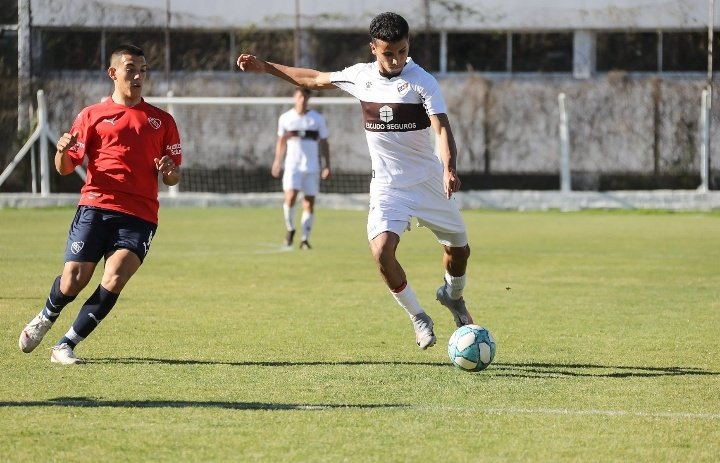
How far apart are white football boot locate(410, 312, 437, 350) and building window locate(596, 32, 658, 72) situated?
2525cm

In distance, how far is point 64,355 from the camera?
25.9 ft

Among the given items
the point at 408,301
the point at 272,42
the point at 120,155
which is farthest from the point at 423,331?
the point at 272,42

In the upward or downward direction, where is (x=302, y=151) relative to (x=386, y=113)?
downward

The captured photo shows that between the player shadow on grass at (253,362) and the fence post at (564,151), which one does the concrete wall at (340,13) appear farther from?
the player shadow on grass at (253,362)

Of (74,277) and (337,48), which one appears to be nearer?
(74,277)

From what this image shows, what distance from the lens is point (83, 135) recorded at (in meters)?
8.06


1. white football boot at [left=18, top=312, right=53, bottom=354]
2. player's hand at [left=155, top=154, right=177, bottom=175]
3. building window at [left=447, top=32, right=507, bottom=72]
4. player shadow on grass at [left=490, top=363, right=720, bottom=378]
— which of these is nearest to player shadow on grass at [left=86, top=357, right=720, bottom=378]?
player shadow on grass at [left=490, top=363, right=720, bottom=378]

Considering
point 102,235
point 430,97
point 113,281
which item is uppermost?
point 430,97

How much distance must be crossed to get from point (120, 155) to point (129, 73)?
0.53 metres

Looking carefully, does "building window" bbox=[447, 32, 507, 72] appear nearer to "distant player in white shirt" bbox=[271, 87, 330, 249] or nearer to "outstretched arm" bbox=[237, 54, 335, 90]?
"distant player in white shirt" bbox=[271, 87, 330, 249]

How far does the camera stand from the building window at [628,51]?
106 feet

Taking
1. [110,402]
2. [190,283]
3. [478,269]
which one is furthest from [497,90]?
[110,402]

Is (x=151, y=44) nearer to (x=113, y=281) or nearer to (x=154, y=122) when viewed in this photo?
(x=154, y=122)

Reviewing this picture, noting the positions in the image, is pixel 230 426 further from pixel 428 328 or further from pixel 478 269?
pixel 478 269
